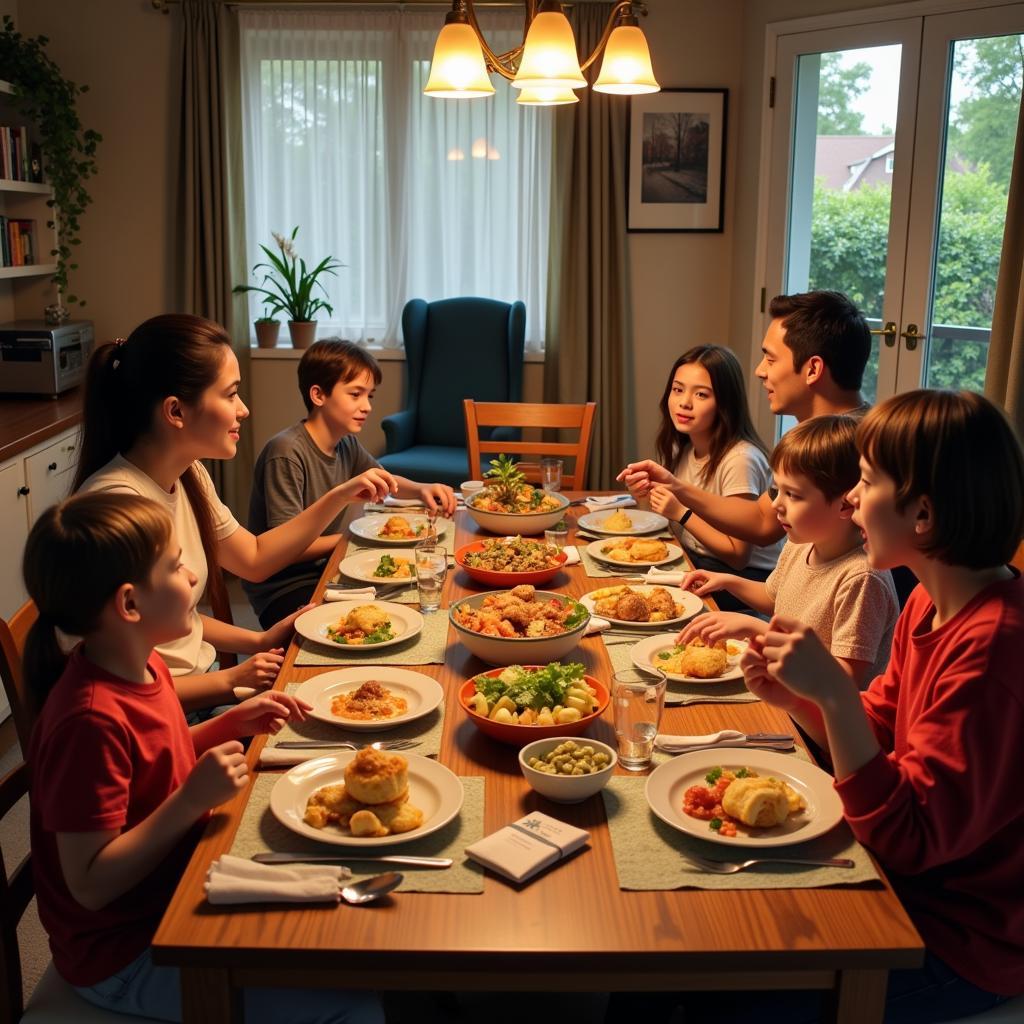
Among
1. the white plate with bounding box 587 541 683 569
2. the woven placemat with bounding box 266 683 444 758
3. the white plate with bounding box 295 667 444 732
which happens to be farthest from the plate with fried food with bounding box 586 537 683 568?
the woven placemat with bounding box 266 683 444 758

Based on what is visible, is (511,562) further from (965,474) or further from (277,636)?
(965,474)

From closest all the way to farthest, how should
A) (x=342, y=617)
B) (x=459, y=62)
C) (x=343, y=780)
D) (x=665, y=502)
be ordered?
(x=343, y=780) < (x=342, y=617) < (x=459, y=62) < (x=665, y=502)

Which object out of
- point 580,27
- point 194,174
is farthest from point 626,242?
point 194,174

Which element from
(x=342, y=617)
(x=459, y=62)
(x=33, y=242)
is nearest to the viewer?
(x=342, y=617)

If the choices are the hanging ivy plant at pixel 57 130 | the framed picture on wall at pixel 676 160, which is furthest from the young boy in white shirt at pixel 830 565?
the hanging ivy plant at pixel 57 130

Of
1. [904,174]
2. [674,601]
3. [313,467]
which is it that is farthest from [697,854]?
[904,174]

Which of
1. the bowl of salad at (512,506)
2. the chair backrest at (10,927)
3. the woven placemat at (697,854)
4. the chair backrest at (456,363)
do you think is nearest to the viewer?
the woven placemat at (697,854)

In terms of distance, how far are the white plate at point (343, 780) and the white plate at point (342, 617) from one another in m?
0.46

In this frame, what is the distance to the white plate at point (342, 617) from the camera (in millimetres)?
2019

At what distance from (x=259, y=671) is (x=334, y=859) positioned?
0.69 meters

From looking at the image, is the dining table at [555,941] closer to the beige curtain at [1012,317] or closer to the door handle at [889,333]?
the beige curtain at [1012,317]

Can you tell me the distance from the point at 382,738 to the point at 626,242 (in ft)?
13.9

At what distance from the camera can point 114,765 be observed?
138cm

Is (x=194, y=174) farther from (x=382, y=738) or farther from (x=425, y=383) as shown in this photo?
(x=382, y=738)
